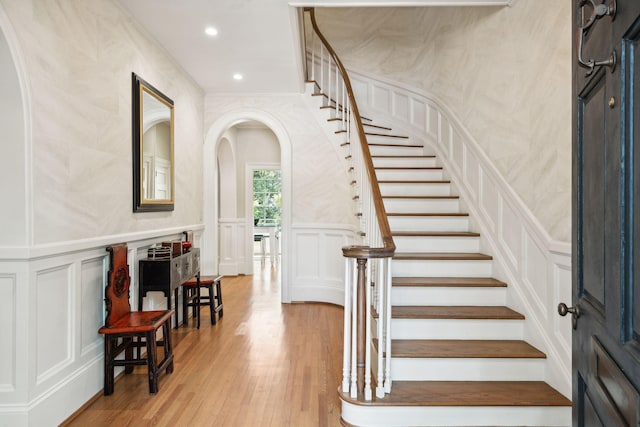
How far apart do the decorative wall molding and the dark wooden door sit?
1.32m

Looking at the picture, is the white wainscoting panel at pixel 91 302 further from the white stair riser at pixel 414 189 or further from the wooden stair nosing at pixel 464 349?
the white stair riser at pixel 414 189

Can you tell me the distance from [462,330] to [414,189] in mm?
1932

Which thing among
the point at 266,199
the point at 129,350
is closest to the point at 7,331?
the point at 129,350

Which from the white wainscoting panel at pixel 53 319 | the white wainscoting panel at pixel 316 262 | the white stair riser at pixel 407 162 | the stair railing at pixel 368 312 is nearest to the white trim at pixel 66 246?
the white wainscoting panel at pixel 53 319

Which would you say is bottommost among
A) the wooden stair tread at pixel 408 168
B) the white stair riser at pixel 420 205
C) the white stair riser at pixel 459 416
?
the white stair riser at pixel 459 416


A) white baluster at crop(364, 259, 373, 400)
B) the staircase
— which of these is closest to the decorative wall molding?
the staircase

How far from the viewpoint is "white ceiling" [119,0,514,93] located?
3.16 metres

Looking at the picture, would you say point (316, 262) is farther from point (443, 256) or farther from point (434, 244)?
point (443, 256)

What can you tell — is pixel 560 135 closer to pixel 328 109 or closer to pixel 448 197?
pixel 448 197

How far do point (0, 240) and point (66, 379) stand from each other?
950 mm

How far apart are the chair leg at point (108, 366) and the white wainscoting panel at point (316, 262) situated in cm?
300

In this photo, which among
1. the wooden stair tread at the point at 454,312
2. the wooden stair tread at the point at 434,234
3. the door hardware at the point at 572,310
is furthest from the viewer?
the wooden stair tread at the point at 434,234

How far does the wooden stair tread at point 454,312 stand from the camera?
285 cm

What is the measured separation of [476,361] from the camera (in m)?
2.59
